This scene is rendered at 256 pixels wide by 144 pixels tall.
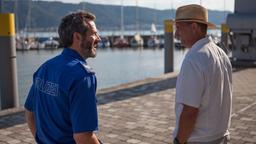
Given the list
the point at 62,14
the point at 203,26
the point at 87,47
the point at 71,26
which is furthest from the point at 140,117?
the point at 62,14

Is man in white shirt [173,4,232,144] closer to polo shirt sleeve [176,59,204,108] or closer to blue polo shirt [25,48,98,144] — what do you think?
polo shirt sleeve [176,59,204,108]

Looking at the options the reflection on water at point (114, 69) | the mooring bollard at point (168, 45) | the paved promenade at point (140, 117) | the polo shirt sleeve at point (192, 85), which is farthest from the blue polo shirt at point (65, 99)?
the mooring bollard at point (168, 45)

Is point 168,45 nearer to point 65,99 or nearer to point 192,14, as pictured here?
point 192,14

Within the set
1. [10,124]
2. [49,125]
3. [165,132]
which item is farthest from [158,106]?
[49,125]

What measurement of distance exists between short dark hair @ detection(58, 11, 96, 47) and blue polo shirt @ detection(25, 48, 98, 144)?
7 cm

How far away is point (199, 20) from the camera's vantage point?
10.1ft

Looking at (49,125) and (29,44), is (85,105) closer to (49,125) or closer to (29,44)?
(49,125)

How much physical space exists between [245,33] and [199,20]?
13.8 m

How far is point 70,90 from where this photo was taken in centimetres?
249

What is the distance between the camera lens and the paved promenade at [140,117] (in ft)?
20.2

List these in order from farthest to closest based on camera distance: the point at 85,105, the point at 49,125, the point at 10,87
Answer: the point at 10,87 → the point at 49,125 → the point at 85,105

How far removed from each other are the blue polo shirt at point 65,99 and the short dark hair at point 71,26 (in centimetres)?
7

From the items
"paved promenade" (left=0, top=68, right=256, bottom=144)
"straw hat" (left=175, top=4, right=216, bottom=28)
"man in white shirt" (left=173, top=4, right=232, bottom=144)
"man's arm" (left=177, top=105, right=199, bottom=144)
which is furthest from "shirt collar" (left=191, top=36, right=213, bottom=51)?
"paved promenade" (left=0, top=68, right=256, bottom=144)

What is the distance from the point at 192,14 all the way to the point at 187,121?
774 millimetres
